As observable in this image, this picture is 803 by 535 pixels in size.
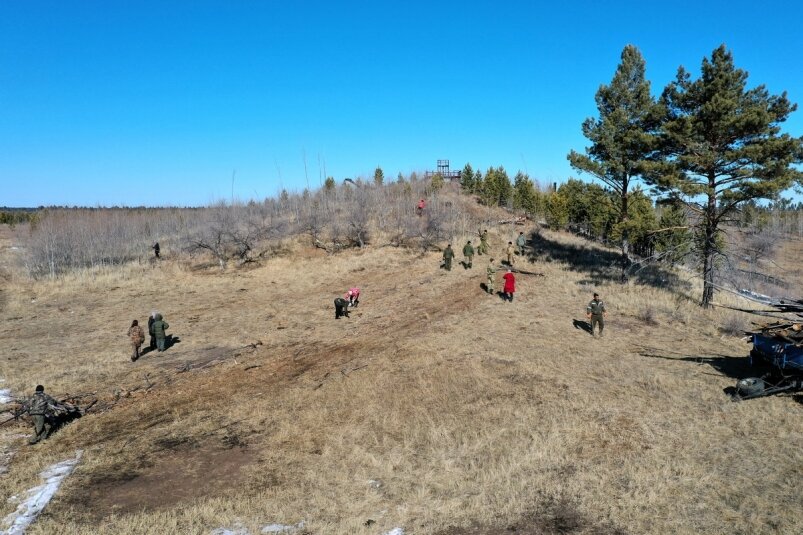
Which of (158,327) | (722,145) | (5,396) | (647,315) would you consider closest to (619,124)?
(722,145)

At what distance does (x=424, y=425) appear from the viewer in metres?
10.5

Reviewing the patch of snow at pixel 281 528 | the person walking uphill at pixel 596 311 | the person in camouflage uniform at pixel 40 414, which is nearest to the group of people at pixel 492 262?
the person walking uphill at pixel 596 311

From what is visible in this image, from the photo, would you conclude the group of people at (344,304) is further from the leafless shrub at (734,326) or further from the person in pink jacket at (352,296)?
the leafless shrub at (734,326)

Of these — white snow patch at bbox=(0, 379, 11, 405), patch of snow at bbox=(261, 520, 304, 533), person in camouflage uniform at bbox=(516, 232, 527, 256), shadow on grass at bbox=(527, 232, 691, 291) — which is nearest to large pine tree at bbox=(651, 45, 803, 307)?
shadow on grass at bbox=(527, 232, 691, 291)

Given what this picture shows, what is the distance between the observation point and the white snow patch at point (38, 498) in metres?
7.16

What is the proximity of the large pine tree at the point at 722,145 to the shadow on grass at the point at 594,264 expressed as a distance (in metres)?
4.28

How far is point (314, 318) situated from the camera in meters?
20.8

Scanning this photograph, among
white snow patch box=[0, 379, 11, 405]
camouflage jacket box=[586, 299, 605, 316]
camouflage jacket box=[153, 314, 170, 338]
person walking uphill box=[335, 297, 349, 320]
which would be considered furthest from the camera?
person walking uphill box=[335, 297, 349, 320]

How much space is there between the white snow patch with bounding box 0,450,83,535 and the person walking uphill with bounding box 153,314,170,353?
7914 millimetres

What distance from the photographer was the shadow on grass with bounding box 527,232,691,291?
78.8 feet

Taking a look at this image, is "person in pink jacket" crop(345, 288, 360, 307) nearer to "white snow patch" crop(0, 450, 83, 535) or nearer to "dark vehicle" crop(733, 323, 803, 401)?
"white snow patch" crop(0, 450, 83, 535)

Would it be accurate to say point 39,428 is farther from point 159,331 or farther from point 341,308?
point 341,308

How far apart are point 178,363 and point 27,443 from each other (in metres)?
5.65

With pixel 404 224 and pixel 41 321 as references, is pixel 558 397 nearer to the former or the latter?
pixel 41 321
